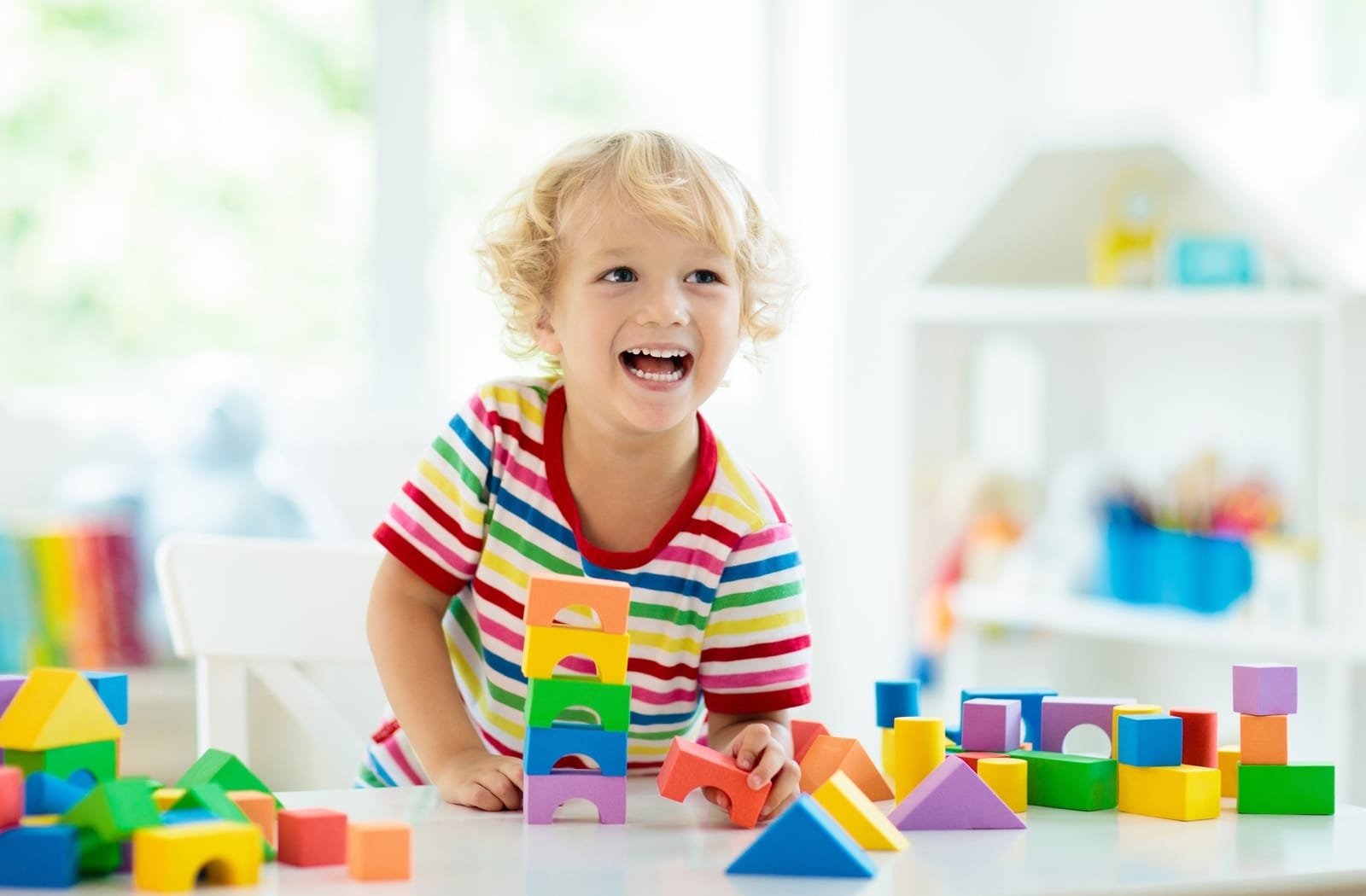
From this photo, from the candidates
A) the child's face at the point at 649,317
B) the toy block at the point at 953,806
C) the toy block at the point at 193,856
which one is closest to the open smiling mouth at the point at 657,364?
the child's face at the point at 649,317

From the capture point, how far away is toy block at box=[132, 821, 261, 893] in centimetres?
58

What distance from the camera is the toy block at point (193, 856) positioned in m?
0.58

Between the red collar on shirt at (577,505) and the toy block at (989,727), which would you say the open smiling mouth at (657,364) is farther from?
the toy block at (989,727)

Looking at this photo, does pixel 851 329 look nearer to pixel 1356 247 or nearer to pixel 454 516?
pixel 1356 247

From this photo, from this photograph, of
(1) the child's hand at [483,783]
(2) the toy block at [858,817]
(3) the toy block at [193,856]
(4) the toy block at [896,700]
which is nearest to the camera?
(3) the toy block at [193,856]

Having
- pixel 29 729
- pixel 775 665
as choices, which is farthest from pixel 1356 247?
pixel 29 729

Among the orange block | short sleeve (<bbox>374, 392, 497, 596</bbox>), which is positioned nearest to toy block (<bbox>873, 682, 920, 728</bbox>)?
short sleeve (<bbox>374, 392, 497, 596</bbox>)

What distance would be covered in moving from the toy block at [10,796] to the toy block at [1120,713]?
20.5 inches

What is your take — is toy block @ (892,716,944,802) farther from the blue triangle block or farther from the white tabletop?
the blue triangle block

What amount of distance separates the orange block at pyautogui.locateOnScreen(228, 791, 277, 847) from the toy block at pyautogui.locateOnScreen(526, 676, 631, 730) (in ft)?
0.47

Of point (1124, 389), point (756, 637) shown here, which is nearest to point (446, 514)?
point (756, 637)

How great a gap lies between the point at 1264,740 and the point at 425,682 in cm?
47

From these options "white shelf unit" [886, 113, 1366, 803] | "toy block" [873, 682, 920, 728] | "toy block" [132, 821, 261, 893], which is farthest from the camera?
"white shelf unit" [886, 113, 1366, 803]

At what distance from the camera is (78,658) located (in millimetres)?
2309
